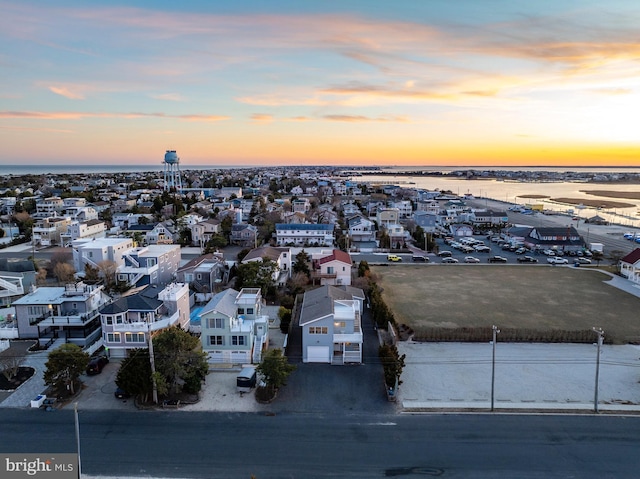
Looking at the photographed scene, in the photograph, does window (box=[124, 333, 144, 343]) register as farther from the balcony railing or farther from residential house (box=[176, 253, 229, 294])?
residential house (box=[176, 253, 229, 294])

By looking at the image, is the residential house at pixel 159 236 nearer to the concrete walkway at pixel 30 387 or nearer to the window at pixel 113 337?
the concrete walkway at pixel 30 387

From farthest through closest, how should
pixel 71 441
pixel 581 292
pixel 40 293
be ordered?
pixel 581 292 → pixel 40 293 → pixel 71 441

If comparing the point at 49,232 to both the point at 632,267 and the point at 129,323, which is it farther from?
the point at 632,267

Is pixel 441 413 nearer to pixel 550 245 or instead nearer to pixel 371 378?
pixel 371 378

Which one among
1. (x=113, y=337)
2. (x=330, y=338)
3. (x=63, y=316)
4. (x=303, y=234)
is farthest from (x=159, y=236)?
(x=330, y=338)

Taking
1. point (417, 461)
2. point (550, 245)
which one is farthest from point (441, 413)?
point (550, 245)

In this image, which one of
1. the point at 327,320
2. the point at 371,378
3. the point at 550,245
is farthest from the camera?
the point at 550,245
